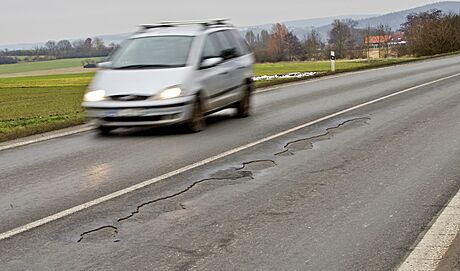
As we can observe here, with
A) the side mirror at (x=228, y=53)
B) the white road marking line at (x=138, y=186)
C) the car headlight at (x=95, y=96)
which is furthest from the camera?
the side mirror at (x=228, y=53)

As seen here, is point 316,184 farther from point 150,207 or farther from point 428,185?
point 150,207

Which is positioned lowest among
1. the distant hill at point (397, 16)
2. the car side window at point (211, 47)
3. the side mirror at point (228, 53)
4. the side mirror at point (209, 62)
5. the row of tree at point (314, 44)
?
the row of tree at point (314, 44)

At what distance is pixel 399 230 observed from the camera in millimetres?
5652

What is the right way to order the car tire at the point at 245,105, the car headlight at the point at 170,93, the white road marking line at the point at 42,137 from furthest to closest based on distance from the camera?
the car tire at the point at 245,105 < the car headlight at the point at 170,93 < the white road marking line at the point at 42,137

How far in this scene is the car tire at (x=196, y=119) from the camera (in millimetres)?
11566

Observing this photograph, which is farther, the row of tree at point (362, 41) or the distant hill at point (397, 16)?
the distant hill at point (397, 16)

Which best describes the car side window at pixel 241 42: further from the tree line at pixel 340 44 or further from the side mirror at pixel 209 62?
the tree line at pixel 340 44

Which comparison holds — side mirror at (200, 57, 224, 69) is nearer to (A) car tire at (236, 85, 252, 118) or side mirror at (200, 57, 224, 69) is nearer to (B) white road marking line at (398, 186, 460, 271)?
(A) car tire at (236, 85, 252, 118)

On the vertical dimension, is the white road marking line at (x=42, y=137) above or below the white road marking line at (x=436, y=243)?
above

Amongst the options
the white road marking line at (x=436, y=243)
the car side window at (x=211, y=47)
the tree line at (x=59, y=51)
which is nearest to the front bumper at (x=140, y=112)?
the car side window at (x=211, y=47)

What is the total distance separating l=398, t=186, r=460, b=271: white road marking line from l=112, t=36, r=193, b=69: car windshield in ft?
21.2

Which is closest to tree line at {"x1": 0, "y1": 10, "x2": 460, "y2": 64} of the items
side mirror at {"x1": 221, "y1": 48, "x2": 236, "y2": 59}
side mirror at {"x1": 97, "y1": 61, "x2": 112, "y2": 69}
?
side mirror at {"x1": 221, "y1": 48, "x2": 236, "y2": 59}

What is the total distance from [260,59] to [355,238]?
6806 centimetres

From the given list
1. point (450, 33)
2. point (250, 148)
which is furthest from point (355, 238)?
point (450, 33)
